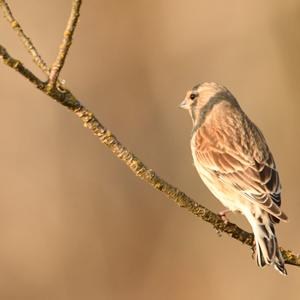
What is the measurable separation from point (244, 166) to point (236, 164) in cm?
7

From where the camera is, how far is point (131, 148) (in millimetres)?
10438

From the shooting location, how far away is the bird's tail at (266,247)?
17.6 ft

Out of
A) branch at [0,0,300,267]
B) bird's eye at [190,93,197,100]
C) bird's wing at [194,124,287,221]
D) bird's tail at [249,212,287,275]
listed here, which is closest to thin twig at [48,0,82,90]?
branch at [0,0,300,267]

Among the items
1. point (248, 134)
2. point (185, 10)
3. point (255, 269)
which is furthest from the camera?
point (185, 10)

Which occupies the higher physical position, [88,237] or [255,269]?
[255,269]

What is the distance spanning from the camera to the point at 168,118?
34.7 feet

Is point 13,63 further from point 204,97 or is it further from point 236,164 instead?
point 204,97

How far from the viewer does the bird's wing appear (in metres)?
6.11

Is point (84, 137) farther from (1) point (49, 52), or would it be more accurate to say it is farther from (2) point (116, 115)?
(1) point (49, 52)

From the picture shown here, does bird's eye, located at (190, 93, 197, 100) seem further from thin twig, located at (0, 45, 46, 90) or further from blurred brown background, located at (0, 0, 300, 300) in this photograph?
thin twig, located at (0, 45, 46, 90)

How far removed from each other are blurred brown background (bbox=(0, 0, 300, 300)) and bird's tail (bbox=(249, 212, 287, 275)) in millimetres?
4295

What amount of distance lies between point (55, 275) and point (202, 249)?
6.27ft

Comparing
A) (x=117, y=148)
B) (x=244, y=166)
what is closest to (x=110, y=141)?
(x=117, y=148)

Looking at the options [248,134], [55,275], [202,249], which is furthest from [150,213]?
[248,134]
